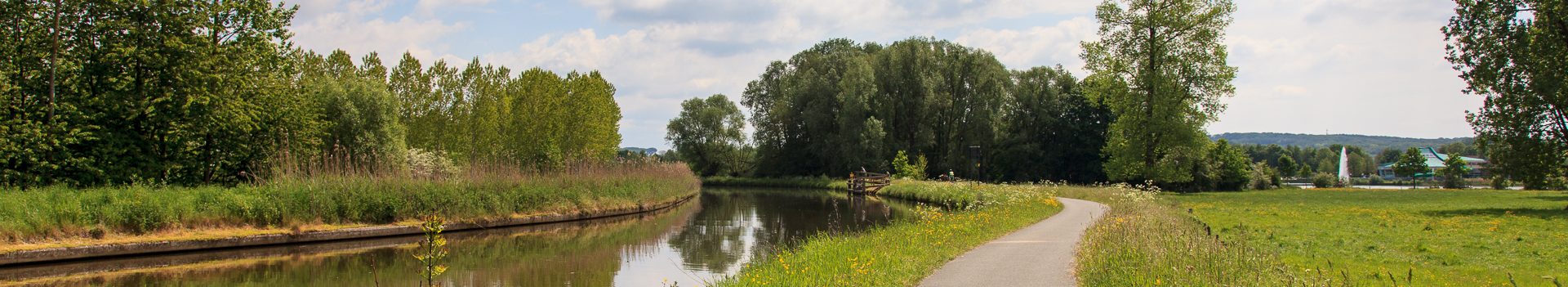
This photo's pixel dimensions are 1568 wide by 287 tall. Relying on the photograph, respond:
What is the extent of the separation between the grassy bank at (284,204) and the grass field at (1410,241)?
17.4 m

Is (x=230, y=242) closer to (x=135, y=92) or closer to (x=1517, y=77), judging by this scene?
(x=135, y=92)

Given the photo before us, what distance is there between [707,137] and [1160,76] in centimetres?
4714

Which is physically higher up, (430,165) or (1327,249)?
A: (430,165)

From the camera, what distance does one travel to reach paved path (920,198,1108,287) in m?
10.1

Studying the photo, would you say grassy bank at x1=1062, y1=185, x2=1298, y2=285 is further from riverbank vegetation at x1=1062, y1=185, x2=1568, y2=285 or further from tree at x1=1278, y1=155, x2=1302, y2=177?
tree at x1=1278, y1=155, x2=1302, y2=177

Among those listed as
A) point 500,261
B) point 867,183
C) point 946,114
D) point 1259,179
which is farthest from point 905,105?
point 500,261

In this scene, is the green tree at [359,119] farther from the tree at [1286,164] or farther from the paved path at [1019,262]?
the tree at [1286,164]

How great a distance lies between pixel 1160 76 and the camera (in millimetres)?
39188

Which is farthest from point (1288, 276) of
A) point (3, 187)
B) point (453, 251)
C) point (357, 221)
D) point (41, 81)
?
point (41, 81)

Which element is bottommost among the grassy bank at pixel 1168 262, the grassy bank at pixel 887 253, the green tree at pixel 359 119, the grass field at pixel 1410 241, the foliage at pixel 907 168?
the grass field at pixel 1410 241

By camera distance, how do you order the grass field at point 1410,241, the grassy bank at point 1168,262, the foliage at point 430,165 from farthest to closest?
1. the foliage at point 430,165
2. the grass field at point 1410,241
3. the grassy bank at point 1168,262

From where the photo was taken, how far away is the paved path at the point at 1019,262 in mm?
10109

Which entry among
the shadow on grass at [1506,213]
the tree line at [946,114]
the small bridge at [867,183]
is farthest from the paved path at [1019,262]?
the tree line at [946,114]

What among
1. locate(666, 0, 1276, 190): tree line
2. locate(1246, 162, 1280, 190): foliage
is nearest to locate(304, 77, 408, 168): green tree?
locate(666, 0, 1276, 190): tree line
